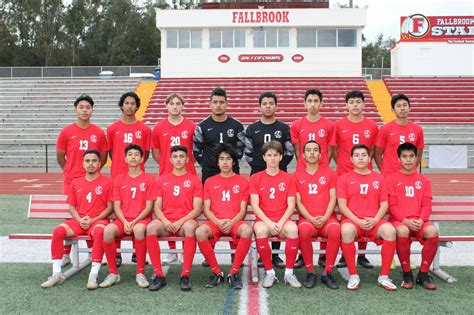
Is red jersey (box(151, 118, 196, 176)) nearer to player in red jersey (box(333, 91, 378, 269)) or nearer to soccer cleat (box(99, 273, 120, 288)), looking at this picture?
soccer cleat (box(99, 273, 120, 288))

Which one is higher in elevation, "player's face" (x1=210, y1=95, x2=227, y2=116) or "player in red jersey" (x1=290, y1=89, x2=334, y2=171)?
"player's face" (x1=210, y1=95, x2=227, y2=116)

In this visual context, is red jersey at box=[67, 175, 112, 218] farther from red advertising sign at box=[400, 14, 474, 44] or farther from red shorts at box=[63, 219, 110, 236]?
red advertising sign at box=[400, 14, 474, 44]

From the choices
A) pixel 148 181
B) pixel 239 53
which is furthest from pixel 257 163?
pixel 239 53

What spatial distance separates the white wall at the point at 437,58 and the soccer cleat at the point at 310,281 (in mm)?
28190

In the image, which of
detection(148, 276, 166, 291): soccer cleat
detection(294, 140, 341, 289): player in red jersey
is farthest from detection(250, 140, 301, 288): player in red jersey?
detection(148, 276, 166, 291): soccer cleat

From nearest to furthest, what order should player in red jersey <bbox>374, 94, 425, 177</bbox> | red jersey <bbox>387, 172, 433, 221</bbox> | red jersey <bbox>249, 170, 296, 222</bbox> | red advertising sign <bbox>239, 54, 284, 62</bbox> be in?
red jersey <bbox>387, 172, 433, 221</bbox> < red jersey <bbox>249, 170, 296, 222</bbox> < player in red jersey <bbox>374, 94, 425, 177</bbox> < red advertising sign <bbox>239, 54, 284, 62</bbox>

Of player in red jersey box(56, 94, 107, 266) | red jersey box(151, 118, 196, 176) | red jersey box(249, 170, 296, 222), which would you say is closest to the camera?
red jersey box(249, 170, 296, 222)

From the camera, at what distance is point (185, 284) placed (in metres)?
5.09

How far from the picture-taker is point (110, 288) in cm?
515

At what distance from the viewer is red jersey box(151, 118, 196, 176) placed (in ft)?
20.0

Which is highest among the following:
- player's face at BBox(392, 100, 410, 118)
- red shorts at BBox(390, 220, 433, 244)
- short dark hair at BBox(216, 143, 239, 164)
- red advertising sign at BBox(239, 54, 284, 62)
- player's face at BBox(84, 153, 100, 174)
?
red advertising sign at BBox(239, 54, 284, 62)

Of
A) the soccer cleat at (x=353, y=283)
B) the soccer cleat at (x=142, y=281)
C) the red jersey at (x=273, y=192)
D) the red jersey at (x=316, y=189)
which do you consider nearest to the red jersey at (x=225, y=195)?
the red jersey at (x=273, y=192)

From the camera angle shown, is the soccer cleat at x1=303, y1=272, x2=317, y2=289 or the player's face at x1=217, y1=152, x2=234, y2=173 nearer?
the soccer cleat at x1=303, y1=272, x2=317, y2=289

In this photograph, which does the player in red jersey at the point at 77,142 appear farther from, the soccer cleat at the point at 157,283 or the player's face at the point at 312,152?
the player's face at the point at 312,152
